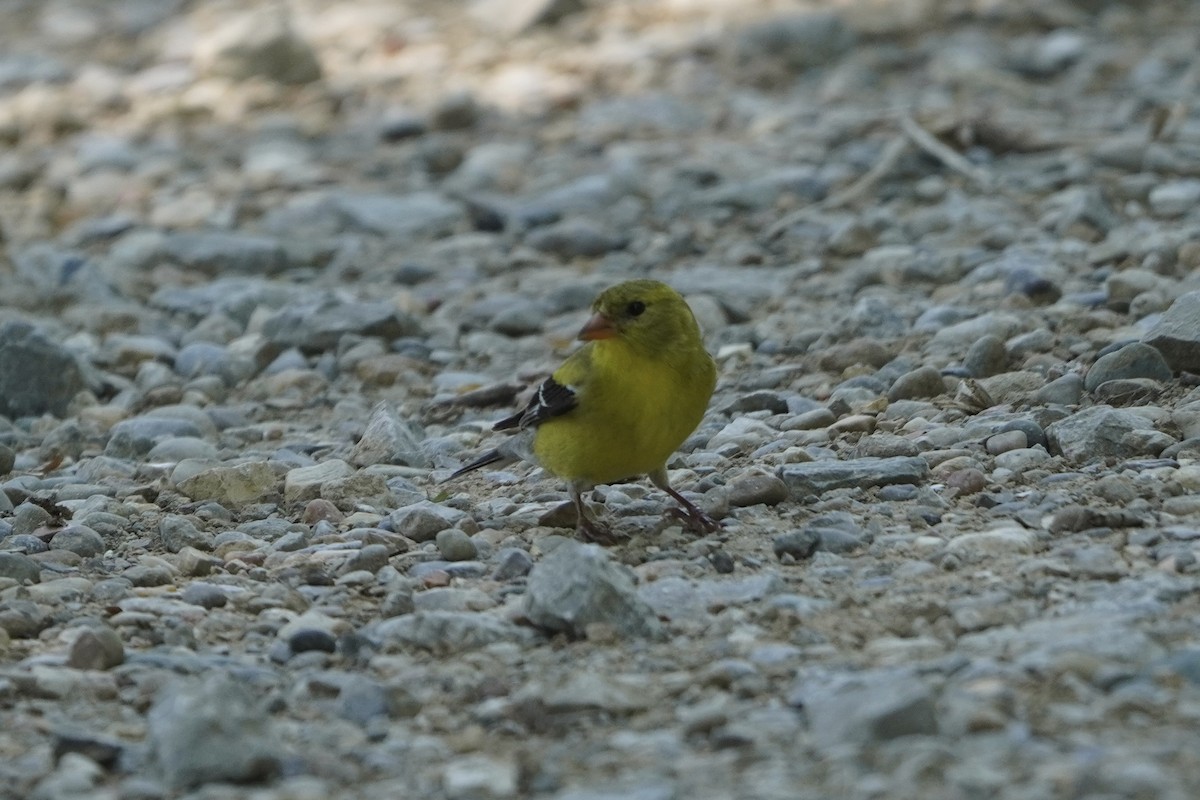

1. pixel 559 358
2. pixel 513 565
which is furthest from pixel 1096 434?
pixel 559 358

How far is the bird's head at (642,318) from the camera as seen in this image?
5.07 m

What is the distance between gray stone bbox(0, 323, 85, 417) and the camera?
6.92m

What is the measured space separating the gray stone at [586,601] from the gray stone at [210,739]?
0.84 m

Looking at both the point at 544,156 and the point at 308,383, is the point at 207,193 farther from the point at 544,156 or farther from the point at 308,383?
the point at 308,383

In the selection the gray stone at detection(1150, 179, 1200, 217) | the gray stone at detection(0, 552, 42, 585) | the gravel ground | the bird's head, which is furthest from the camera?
the gray stone at detection(1150, 179, 1200, 217)

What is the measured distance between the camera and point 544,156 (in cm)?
1053

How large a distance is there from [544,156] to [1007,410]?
5.35m

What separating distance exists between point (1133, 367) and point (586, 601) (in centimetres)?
243

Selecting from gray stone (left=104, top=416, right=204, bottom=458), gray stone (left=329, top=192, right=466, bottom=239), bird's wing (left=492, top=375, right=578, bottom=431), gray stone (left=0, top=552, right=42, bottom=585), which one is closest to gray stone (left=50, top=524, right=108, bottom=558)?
gray stone (left=0, top=552, right=42, bottom=585)

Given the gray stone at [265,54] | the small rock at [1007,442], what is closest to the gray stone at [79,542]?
the small rock at [1007,442]

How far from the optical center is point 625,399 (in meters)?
4.93

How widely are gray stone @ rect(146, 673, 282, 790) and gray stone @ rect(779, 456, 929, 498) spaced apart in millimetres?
2139

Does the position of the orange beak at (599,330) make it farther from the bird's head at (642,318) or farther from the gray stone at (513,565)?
the gray stone at (513,565)

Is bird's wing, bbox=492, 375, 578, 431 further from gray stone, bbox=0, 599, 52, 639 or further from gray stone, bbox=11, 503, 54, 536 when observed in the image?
gray stone, bbox=0, 599, 52, 639
